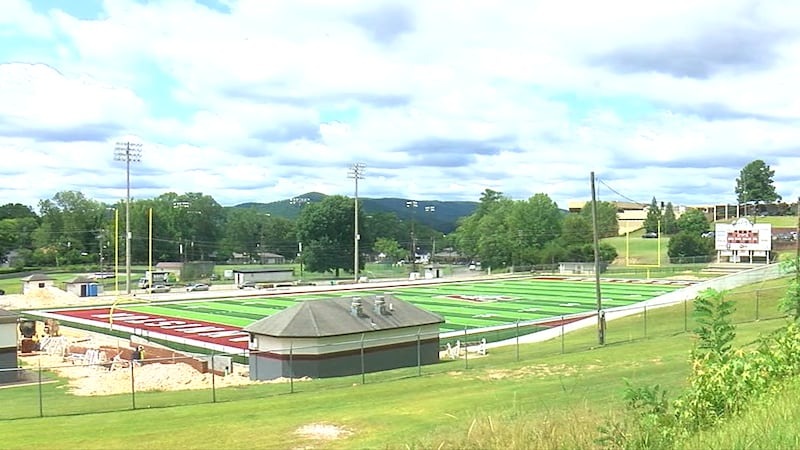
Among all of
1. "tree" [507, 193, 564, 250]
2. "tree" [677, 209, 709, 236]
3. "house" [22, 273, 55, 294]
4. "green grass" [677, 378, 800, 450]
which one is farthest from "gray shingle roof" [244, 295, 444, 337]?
"tree" [677, 209, 709, 236]

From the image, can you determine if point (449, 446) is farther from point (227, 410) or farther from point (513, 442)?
point (227, 410)

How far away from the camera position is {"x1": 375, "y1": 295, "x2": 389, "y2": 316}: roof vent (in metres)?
33.5

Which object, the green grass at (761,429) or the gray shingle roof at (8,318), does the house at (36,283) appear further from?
the green grass at (761,429)

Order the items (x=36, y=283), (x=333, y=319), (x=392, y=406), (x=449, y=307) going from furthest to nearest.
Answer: (x=36, y=283), (x=449, y=307), (x=333, y=319), (x=392, y=406)

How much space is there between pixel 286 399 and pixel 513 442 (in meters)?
16.6

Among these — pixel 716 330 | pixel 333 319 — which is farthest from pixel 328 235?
pixel 716 330

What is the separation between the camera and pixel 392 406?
2000cm

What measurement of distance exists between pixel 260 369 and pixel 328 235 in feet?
358

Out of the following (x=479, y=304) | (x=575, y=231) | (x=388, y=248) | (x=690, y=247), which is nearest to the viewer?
(x=479, y=304)

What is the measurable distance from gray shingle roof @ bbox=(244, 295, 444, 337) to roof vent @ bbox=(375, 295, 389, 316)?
8 cm

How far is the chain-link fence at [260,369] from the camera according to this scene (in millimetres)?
24719

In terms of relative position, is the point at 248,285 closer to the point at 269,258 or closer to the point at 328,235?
the point at 328,235

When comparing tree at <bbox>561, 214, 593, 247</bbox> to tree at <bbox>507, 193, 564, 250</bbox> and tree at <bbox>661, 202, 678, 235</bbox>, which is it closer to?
tree at <bbox>507, 193, 564, 250</bbox>

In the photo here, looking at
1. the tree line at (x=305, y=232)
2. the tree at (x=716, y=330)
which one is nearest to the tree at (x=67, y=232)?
the tree line at (x=305, y=232)
